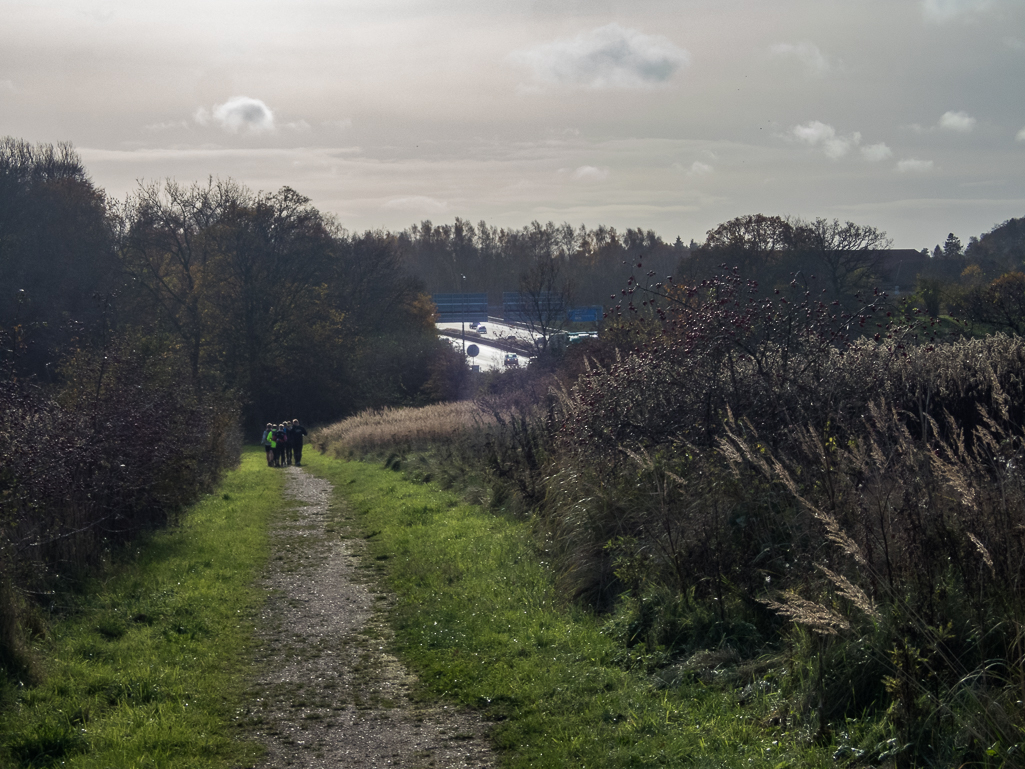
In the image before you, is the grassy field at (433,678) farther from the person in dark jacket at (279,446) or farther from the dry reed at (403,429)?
the person in dark jacket at (279,446)

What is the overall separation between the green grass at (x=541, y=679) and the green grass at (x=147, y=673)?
1467mm

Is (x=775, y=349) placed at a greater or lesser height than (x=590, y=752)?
greater

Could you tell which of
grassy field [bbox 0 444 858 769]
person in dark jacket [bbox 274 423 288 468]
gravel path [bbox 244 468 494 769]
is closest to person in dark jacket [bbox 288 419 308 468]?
person in dark jacket [bbox 274 423 288 468]

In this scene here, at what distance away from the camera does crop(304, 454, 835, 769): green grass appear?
490 cm

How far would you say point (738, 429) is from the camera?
8.20 m

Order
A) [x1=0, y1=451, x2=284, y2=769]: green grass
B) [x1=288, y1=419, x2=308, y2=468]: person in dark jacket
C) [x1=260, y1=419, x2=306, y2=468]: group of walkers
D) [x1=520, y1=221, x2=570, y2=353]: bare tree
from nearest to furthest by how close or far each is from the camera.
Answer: [x1=0, y1=451, x2=284, y2=769]: green grass, [x1=260, y1=419, x2=306, y2=468]: group of walkers, [x1=288, y1=419, x2=308, y2=468]: person in dark jacket, [x1=520, y1=221, x2=570, y2=353]: bare tree

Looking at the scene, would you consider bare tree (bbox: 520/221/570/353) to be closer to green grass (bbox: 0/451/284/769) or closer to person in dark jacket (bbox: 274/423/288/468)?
person in dark jacket (bbox: 274/423/288/468)

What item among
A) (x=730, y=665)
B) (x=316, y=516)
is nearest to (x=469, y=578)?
(x=730, y=665)

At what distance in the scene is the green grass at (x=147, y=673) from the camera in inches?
198

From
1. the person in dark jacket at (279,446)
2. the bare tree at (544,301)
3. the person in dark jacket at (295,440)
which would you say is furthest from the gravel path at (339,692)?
the bare tree at (544,301)

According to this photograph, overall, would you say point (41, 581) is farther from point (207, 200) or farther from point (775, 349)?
point (207, 200)

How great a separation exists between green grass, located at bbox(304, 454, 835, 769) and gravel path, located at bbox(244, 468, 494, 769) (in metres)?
0.24

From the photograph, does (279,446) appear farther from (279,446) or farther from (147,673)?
(147,673)

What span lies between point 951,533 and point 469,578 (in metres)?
5.27
